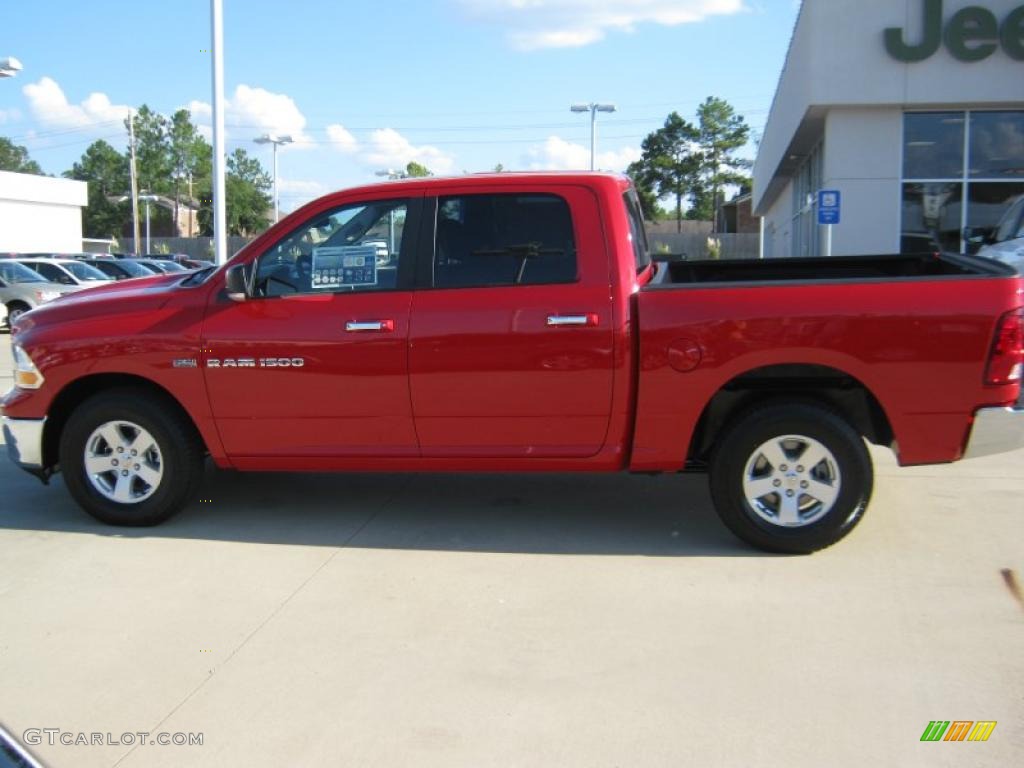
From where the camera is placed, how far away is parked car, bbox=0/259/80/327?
20.2 metres

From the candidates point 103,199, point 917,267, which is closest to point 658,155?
point 103,199

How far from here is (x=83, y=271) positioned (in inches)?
929

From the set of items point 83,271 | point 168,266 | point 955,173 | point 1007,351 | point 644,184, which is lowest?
point 1007,351

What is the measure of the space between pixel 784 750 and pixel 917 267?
4048 mm

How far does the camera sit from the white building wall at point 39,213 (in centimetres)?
5088

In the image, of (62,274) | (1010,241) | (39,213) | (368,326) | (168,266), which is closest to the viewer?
(368,326)

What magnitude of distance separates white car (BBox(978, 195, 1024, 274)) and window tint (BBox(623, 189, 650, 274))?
20.6 feet

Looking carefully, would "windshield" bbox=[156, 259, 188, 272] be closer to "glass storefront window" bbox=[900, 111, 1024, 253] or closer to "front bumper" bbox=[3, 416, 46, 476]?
"glass storefront window" bbox=[900, 111, 1024, 253]

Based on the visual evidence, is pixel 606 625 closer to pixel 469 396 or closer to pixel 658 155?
pixel 469 396

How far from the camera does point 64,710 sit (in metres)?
3.60

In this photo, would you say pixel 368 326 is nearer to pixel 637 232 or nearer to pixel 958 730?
pixel 637 232

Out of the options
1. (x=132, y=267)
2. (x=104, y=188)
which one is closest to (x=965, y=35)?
(x=132, y=267)

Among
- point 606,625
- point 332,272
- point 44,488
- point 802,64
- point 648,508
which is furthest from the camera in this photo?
point 802,64

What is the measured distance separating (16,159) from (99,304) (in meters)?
145
